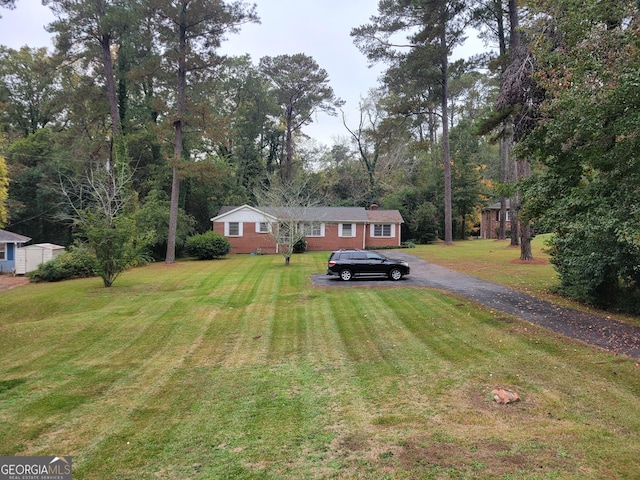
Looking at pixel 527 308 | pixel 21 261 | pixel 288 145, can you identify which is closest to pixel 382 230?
pixel 288 145

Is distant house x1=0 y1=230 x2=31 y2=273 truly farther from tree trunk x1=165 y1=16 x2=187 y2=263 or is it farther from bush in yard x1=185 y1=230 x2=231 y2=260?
bush in yard x1=185 y1=230 x2=231 y2=260

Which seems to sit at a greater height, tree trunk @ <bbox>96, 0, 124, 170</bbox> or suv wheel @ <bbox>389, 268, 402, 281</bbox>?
tree trunk @ <bbox>96, 0, 124, 170</bbox>

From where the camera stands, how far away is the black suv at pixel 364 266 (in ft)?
52.9

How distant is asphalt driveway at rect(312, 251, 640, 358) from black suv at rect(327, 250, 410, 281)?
0.35 meters

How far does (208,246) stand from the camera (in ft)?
89.6

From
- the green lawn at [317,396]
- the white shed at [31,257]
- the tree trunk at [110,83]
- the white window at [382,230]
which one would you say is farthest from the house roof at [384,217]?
the white shed at [31,257]

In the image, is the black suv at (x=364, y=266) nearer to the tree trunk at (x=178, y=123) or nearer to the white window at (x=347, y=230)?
the tree trunk at (x=178, y=123)

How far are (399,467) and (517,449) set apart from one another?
1.29 meters

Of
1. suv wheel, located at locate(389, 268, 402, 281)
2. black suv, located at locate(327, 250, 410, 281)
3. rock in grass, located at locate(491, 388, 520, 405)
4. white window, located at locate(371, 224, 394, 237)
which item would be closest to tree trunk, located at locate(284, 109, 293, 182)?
white window, located at locate(371, 224, 394, 237)

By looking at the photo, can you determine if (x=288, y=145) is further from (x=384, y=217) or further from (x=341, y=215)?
(x=384, y=217)

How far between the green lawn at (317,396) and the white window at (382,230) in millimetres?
22813

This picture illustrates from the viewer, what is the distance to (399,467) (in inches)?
144

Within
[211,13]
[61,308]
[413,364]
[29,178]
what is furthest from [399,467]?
[29,178]

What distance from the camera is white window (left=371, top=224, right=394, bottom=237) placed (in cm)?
3391
